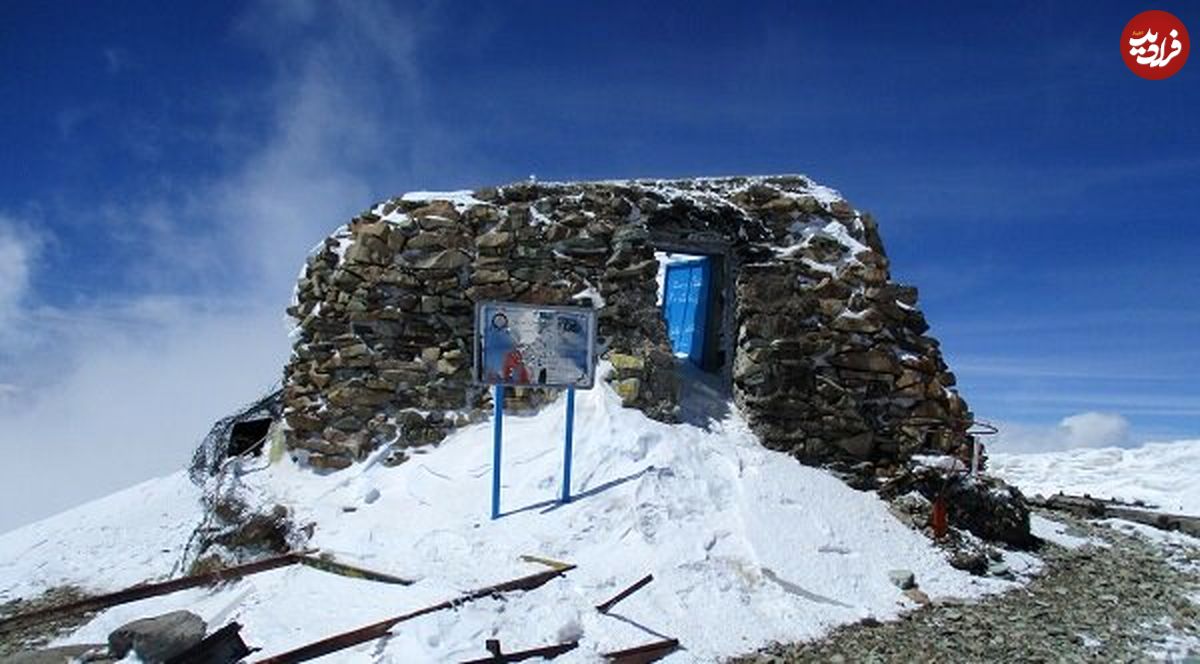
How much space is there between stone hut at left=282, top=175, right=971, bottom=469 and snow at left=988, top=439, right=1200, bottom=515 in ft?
25.1

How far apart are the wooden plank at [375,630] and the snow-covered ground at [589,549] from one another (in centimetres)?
8

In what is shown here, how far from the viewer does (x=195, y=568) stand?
9.19m

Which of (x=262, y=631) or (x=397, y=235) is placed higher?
(x=397, y=235)

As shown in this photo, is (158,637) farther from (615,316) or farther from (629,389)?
(615,316)

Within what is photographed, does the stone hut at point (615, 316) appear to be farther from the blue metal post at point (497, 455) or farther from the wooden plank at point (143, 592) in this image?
the wooden plank at point (143, 592)

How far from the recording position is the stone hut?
32.7ft

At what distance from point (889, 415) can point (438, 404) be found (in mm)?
5918

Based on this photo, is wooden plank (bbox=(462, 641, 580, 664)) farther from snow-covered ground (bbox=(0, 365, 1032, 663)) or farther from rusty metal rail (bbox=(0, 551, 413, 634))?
rusty metal rail (bbox=(0, 551, 413, 634))

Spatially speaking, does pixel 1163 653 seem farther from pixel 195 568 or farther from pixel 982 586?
pixel 195 568

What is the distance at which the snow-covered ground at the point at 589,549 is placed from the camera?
19.9ft

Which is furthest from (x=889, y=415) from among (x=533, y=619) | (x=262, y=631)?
(x=262, y=631)

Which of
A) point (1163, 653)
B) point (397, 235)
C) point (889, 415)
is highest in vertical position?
point (397, 235)

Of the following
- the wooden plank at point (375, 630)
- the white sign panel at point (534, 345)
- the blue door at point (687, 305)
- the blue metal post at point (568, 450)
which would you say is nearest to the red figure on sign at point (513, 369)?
the white sign panel at point (534, 345)

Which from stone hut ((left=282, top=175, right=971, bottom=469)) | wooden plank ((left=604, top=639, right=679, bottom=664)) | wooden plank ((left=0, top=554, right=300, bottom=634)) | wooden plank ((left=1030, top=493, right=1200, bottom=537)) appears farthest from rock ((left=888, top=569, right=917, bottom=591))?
wooden plank ((left=1030, top=493, right=1200, bottom=537))
